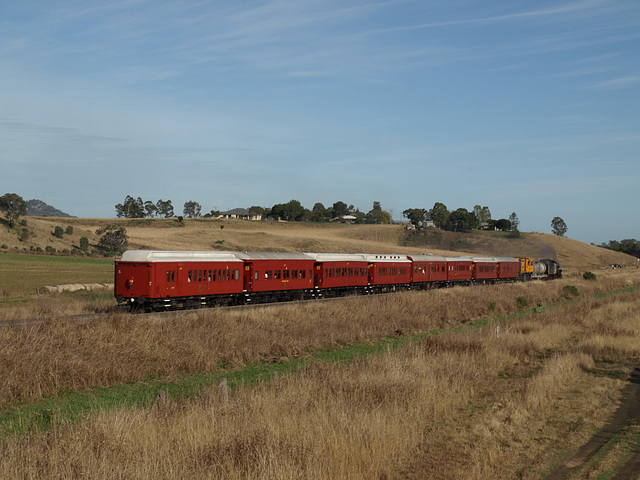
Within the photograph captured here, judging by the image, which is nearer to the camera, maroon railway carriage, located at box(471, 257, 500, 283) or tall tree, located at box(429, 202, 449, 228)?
maroon railway carriage, located at box(471, 257, 500, 283)

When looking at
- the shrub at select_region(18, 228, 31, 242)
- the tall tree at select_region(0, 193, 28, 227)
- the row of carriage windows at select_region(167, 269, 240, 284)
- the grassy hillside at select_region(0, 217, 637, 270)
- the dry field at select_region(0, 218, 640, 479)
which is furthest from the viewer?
the grassy hillside at select_region(0, 217, 637, 270)

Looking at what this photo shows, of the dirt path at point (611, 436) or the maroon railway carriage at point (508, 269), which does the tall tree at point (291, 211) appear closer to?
the maroon railway carriage at point (508, 269)

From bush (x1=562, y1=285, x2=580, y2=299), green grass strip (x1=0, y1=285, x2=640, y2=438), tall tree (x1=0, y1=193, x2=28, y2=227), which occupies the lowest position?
bush (x1=562, y1=285, x2=580, y2=299)

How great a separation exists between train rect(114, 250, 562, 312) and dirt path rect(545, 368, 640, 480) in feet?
69.4

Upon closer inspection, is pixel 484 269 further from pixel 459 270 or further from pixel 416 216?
pixel 416 216

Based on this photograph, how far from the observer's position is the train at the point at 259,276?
97.0 ft

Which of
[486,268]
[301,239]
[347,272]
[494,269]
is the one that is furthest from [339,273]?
[301,239]

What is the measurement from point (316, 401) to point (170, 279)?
1883 centimetres

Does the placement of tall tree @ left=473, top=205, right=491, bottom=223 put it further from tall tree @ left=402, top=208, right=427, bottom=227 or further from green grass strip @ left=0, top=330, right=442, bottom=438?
green grass strip @ left=0, top=330, right=442, bottom=438

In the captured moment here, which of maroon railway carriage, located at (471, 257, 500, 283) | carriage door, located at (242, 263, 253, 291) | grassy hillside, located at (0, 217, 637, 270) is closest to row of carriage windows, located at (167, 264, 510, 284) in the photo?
carriage door, located at (242, 263, 253, 291)

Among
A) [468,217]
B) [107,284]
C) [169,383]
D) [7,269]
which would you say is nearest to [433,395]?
[169,383]

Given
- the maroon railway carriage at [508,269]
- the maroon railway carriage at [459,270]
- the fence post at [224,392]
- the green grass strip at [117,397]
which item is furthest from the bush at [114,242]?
the fence post at [224,392]

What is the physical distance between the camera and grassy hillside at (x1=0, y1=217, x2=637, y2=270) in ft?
316

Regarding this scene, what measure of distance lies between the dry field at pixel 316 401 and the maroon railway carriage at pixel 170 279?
5.18m
